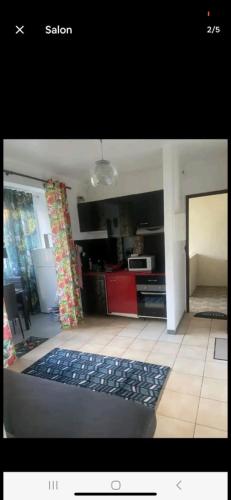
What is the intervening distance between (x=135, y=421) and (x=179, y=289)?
2.23 m

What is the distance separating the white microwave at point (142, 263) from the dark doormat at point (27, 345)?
5.28ft

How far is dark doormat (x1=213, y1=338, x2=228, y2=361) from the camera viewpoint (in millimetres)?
2185

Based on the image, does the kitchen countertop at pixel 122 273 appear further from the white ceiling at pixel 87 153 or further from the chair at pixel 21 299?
the white ceiling at pixel 87 153

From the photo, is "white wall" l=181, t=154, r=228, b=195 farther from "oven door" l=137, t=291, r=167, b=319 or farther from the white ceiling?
"oven door" l=137, t=291, r=167, b=319

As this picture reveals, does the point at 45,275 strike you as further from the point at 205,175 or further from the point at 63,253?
the point at 205,175

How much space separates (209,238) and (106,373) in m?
3.77

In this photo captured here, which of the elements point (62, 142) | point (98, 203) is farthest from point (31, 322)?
point (62, 142)

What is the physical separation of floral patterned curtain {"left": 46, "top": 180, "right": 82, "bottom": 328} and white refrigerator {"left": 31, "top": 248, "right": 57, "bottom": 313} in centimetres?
63

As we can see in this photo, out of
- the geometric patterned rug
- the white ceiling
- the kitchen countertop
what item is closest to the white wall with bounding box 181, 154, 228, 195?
the white ceiling

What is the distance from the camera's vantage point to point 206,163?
10.1 feet

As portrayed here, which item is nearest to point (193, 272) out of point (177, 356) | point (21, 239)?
point (177, 356)
